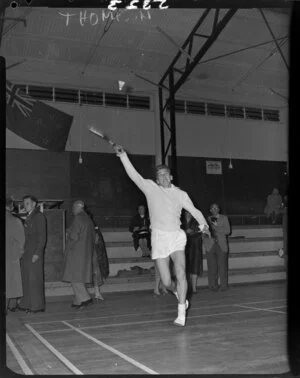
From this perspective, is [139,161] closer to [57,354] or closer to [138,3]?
[57,354]

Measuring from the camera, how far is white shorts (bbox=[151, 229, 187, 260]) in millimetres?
5055

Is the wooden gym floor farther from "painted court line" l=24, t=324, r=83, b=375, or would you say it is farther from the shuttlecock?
the shuttlecock

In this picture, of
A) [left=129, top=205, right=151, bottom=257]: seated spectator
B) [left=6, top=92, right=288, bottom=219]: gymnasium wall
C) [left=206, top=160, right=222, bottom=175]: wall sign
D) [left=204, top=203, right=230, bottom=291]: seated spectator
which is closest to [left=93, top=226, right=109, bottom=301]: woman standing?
[left=204, top=203, right=230, bottom=291]: seated spectator

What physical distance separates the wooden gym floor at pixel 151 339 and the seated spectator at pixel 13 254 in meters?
0.41

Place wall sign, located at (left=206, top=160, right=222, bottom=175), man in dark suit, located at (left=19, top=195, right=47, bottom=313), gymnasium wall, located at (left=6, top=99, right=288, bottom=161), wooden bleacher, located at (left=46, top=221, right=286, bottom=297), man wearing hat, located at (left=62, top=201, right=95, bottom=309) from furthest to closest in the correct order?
wall sign, located at (left=206, top=160, right=222, bottom=175), gymnasium wall, located at (left=6, top=99, right=288, bottom=161), wooden bleacher, located at (left=46, top=221, right=286, bottom=297), man wearing hat, located at (left=62, top=201, right=95, bottom=309), man in dark suit, located at (left=19, top=195, right=47, bottom=313)

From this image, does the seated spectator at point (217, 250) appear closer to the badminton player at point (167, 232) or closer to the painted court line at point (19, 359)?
the badminton player at point (167, 232)

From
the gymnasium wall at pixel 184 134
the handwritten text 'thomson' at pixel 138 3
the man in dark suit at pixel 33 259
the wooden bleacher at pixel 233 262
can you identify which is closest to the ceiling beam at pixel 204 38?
the gymnasium wall at pixel 184 134

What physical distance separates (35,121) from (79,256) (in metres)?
6.19

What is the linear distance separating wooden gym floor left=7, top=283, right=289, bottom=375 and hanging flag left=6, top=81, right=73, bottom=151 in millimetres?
5841

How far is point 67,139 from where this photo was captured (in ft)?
43.5

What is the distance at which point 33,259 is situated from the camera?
6.64 meters

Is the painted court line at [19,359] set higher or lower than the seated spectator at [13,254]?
lower

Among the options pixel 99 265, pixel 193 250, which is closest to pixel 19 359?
pixel 99 265

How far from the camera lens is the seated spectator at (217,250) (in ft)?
29.9
